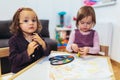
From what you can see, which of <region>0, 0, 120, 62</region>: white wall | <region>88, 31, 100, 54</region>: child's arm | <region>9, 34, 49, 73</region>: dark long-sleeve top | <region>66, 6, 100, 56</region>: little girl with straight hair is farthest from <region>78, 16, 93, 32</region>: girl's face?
<region>0, 0, 120, 62</region>: white wall

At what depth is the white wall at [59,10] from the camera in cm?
233

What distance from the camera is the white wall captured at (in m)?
2.33

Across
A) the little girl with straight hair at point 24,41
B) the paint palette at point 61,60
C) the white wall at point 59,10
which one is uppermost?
the white wall at point 59,10

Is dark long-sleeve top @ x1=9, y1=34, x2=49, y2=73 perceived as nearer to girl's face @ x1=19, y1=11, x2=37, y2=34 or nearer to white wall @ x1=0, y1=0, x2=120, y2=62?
A: girl's face @ x1=19, y1=11, x2=37, y2=34

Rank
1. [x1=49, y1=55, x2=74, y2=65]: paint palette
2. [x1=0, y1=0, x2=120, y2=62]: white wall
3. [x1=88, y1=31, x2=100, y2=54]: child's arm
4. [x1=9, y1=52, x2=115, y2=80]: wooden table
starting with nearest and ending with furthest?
[x1=9, y1=52, x2=115, y2=80]: wooden table → [x1=49, y1=55, x2=74, y2=65]: paint palette → [x1=88, y1=31, x2=100, y2=54]: child's arm → [x1=0, y1=0, x2=120, y2=62]: white wall

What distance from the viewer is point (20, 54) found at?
2.82 feet

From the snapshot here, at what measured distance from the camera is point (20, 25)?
0.94 metres

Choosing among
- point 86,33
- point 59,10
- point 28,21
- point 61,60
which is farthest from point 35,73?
point 59,10

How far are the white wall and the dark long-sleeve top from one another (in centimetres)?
161

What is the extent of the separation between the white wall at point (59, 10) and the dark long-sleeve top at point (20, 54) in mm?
1611

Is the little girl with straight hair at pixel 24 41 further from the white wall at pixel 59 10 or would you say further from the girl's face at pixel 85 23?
the white wall at pixel 59 10

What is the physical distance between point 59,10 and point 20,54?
291 centimetres

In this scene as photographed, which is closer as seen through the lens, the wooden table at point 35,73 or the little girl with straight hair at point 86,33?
the wooden table at point 35,73

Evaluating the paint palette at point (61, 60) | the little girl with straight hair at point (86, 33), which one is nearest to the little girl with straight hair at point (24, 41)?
the paint palette at point (61, 60)
